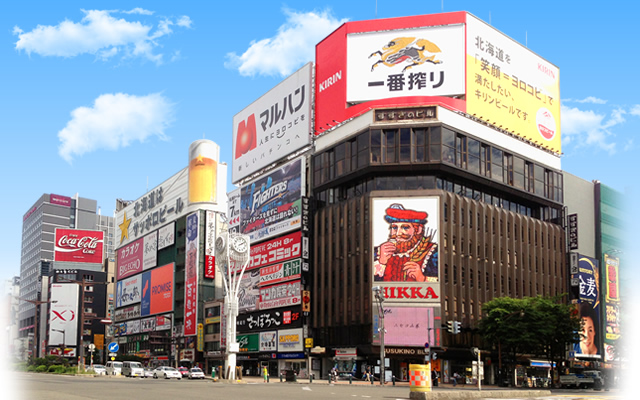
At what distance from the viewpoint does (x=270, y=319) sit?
303 ft

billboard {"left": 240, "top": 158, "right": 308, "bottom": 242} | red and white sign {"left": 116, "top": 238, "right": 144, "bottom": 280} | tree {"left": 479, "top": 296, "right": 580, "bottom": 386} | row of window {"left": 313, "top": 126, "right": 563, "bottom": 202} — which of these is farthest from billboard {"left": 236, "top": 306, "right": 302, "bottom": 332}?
red and white sign {"left": 116, "top": 238, "right": 144, "bottom": 280}

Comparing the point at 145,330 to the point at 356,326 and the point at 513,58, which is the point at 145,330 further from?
the point at 513,58

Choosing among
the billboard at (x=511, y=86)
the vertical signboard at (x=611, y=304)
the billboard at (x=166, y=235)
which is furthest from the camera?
the billboard at (x=166, y=235)

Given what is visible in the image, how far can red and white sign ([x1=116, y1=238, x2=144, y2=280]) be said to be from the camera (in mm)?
141875

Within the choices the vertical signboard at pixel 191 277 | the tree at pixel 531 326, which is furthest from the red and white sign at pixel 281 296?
the tree at pixel 531 326

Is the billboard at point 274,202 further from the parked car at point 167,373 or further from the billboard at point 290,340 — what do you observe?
the parked car at point 167,373

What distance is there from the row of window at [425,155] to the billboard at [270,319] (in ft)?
54.9

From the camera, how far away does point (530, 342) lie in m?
65.4

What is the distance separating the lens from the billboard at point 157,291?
126 m

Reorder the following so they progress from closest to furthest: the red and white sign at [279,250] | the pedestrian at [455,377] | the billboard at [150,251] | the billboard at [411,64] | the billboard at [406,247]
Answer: the pedestrian at [455,377]
the billboard at [406,247]
the billboard at [411,64]
the red and white sign at [279,250]
the billboard at [150,251]

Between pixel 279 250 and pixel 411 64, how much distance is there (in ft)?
97.2

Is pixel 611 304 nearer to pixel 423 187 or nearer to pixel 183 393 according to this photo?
pixel 423 187

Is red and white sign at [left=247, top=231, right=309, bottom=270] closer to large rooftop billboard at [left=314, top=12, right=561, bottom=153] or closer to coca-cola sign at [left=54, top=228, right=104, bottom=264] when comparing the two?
large rooftop billboard at [left=314, top=12, right=561, bottom=153]

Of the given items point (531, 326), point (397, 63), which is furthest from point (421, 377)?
point (397, 63)
